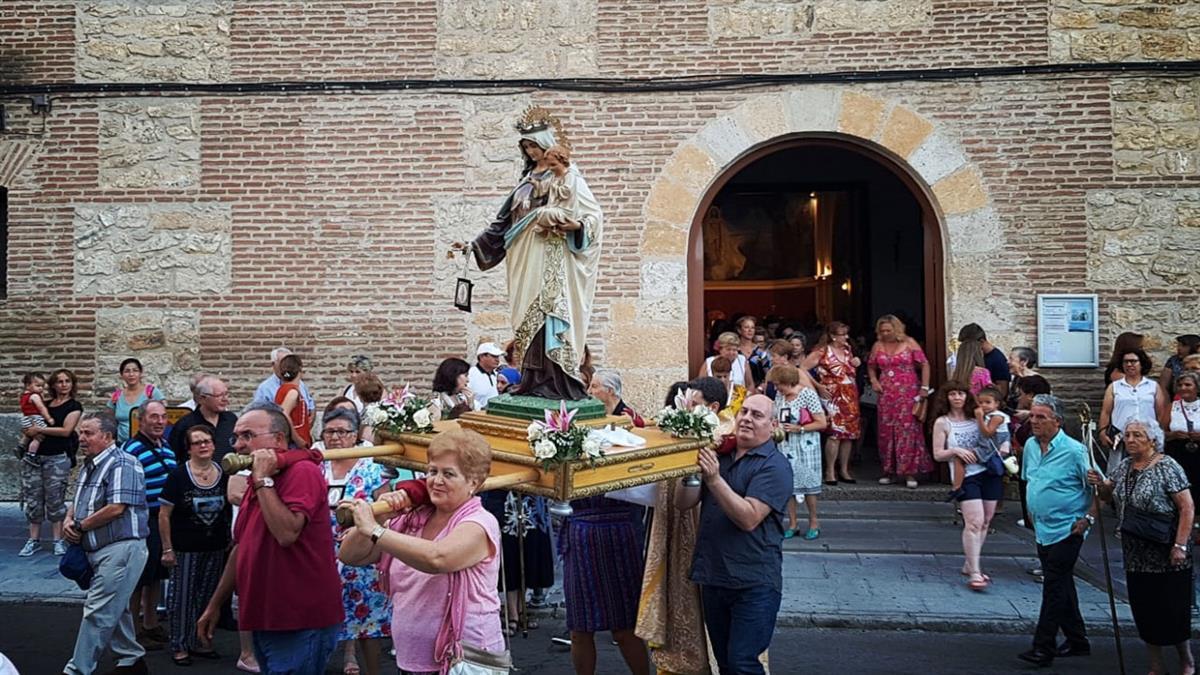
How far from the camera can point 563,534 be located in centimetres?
559

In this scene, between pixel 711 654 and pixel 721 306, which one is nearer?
pixel 711 654

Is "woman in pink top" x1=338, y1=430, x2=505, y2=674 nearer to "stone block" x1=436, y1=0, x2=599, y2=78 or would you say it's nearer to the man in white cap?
the man in white cap

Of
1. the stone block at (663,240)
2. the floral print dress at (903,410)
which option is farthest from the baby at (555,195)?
the floral print dress at (903,410)

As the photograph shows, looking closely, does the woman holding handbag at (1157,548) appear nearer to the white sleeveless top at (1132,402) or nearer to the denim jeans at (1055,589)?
the denim jeans at (1055,589)

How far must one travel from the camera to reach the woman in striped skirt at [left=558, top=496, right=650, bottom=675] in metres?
5.13

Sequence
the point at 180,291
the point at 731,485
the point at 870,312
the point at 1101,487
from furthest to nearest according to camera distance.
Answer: the point at 870,312
the point at 180,291
the point at 1101,487
the point at 731,485

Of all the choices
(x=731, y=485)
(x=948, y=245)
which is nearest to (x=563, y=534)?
(x=731, y=485)

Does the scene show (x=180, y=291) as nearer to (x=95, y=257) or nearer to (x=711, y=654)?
(x=95, y=257)

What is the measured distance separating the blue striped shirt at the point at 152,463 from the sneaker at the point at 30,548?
350 cm

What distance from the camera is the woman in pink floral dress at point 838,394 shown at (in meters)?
10.7

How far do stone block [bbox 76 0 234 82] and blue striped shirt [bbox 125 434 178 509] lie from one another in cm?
575

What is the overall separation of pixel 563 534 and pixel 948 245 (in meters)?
6.77

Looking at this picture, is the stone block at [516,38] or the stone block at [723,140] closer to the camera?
the stone block at [723,140]

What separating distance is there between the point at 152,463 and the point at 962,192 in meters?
8.26
